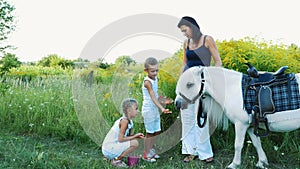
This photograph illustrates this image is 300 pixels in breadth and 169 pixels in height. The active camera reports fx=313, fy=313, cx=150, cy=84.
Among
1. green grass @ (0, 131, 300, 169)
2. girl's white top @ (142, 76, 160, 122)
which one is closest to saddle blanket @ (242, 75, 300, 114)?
green grass @ (0, 131, 300, 169)

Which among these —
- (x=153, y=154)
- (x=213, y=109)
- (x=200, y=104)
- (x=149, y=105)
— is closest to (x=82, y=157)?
(x=153, y=154)

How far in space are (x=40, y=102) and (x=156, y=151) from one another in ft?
9.03

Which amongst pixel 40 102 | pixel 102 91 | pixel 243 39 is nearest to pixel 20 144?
pixel 40 102

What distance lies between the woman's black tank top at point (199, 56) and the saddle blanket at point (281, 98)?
60 centimetres

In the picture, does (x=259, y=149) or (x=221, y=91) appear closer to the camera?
(x=221, y=91)

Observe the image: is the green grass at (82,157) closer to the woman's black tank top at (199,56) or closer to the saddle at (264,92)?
the saddle at (264,92)

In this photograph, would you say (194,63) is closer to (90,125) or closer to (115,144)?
(115,144)

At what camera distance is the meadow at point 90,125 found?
3777mm

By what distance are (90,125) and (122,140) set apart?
1451 millimetres

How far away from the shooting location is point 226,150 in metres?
4.17

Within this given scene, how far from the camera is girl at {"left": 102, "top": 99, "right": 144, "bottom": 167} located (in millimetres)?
3594

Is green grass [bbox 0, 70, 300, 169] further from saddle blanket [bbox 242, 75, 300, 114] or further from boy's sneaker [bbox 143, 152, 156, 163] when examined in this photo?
saddle blanket [bbox 242, 75, 300, 114]

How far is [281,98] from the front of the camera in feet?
10.4

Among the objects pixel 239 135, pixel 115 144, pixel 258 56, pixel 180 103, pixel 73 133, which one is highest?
pixel 258 56
